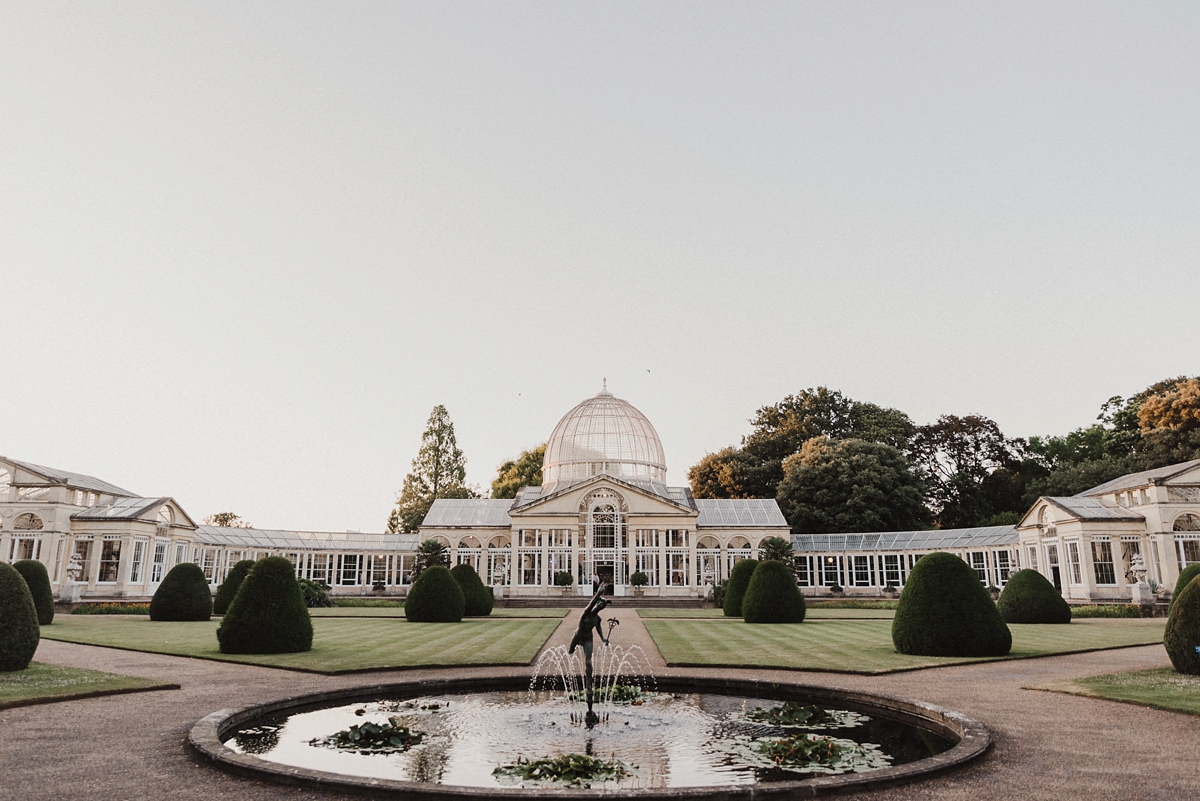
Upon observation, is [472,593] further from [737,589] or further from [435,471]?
[435,471]

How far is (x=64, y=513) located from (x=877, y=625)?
4182 cm

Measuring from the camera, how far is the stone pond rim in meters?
6.60

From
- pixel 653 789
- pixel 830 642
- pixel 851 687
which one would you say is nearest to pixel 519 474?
pixel 830 642

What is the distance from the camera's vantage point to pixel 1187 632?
13.7m

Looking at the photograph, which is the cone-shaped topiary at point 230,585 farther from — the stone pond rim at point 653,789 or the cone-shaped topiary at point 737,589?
the stone pond rim at point 653,789

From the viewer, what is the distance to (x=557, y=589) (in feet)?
169

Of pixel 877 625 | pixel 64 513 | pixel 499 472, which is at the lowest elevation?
pixel 877 625

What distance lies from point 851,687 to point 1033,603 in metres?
19.2

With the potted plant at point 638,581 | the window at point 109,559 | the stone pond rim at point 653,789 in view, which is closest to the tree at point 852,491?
the potted plant at point 638,581

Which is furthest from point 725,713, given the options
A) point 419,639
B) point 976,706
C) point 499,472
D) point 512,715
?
point 499,472

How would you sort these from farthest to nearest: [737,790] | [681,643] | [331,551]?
1. [331,551]
2. [681,643]
3. [737,790]

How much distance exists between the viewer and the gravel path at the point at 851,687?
280 inches

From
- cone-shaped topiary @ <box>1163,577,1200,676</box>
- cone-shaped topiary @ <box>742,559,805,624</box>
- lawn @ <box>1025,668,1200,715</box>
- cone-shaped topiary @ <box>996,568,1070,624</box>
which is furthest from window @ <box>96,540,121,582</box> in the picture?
cone-shaped topiary @ <box>1163,577,1200,676</box>

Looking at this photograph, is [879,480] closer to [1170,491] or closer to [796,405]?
[796,405]
